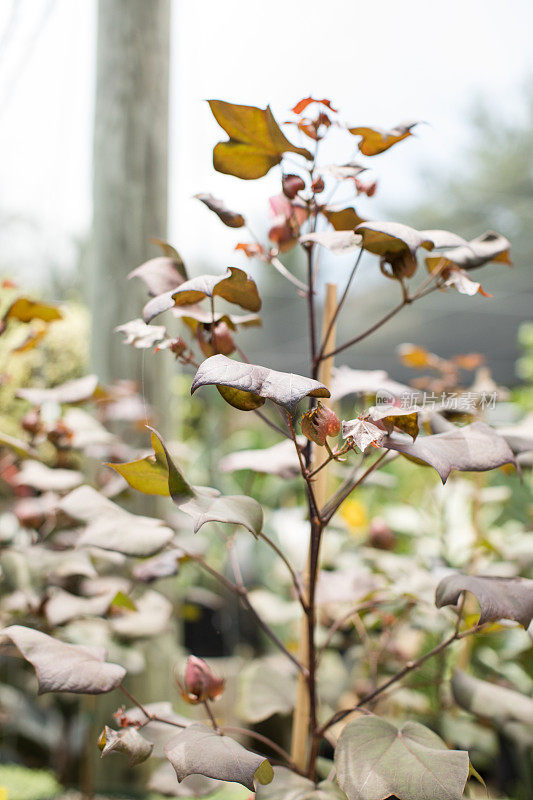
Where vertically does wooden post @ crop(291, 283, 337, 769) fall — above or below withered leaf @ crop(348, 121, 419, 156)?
below

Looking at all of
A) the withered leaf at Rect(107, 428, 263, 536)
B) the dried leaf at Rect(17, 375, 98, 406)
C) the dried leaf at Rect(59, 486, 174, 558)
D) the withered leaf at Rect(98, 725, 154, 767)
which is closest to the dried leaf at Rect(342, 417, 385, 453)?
the withered leaf at Rect(107, 428, 263, 536)

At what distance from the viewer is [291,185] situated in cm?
65

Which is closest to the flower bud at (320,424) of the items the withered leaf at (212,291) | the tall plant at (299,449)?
the tall plant at (299,449)

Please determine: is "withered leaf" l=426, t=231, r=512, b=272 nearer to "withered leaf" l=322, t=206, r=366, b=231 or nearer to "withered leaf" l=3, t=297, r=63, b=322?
"withered leaf" l=322, t=206, r=366, b=231

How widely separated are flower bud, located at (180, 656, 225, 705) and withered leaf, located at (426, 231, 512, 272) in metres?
0.51

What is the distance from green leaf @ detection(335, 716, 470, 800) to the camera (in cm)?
50

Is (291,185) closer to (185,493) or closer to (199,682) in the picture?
(185,493)

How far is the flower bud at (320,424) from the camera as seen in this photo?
0.53 m

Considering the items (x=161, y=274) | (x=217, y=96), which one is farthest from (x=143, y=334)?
(x=217, y=96)

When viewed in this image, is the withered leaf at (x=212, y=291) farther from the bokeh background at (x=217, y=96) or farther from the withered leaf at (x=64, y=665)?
the withered leaf at (x=64, y=665)

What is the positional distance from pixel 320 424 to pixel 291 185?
0.90 feet

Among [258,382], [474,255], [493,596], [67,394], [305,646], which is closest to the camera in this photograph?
[258,382]

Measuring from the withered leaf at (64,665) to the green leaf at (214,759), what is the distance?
0.08 metres

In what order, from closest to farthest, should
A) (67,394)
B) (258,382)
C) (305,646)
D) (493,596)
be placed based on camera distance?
(258,382) < (493,596) < (305,646) < (67,394)
